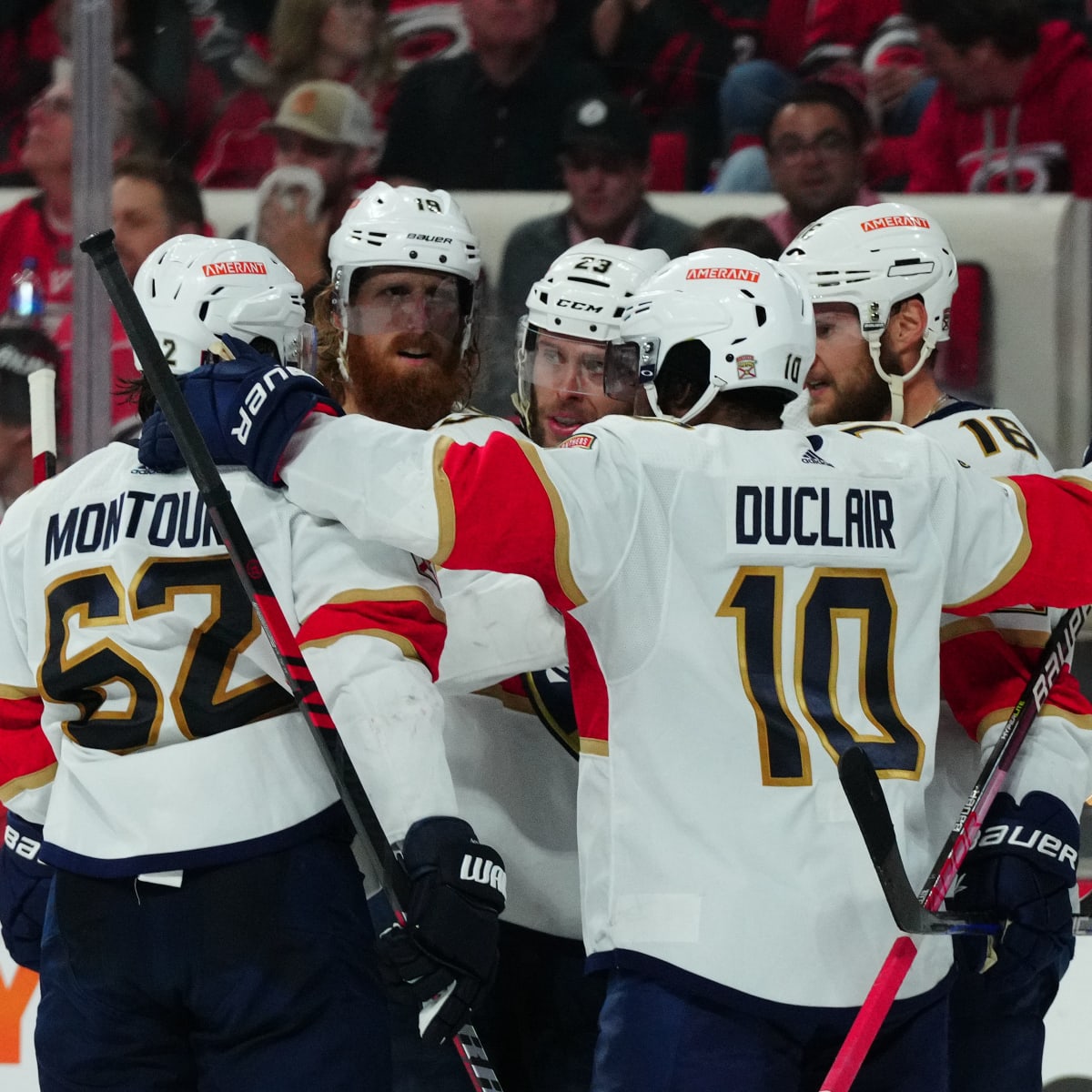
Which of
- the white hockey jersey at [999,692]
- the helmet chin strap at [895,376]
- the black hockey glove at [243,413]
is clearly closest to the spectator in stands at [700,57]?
the helmet chin strap at [895,376]

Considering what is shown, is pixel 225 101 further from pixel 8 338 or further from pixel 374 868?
pixel 374 868

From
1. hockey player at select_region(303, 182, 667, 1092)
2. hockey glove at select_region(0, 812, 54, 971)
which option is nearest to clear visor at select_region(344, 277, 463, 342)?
hockey player at select_region(303, 182, 667, 1092)

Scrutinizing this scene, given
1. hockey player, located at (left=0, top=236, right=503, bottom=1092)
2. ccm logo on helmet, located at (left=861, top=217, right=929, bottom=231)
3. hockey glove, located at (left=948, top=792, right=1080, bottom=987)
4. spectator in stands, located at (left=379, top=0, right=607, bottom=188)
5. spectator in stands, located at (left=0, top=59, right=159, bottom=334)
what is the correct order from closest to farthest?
1. hockey player, located at (left=0, top=236, right=503, bottom=1092)
2. hockey glove, located at (left=948, top=792, right=1080, bottom=987)
3. ccm logo on helmet, located at (left=861, top=217, right=929, bottom=231)
4. spectator in stands, located at (left=379, top=0, right=607, bottom=188)
5. spectator in stands, located at (left=0, top=59, right=159, bottom=334)

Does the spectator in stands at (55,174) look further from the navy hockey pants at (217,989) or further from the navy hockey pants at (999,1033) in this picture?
the navy hockey pants at (999,1033)

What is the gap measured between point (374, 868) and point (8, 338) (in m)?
3.27

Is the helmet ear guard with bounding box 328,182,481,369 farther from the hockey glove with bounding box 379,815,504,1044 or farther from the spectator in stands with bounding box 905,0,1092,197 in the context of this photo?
the spectator in stands with bounding box 905,0,1092,197

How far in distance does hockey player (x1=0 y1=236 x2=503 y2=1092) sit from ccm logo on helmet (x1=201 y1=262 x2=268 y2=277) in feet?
0.55

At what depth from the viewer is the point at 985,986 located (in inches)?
92.3

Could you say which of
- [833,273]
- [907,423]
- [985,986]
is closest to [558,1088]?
[985,986]

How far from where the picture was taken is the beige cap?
4988 mm

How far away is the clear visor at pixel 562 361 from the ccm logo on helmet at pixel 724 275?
759 mm

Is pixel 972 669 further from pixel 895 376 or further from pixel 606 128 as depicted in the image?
pixel 606 128

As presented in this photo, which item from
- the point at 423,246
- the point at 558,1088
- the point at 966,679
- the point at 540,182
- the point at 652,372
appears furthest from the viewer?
the point at 540,182

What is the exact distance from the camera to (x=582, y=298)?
2.84m
